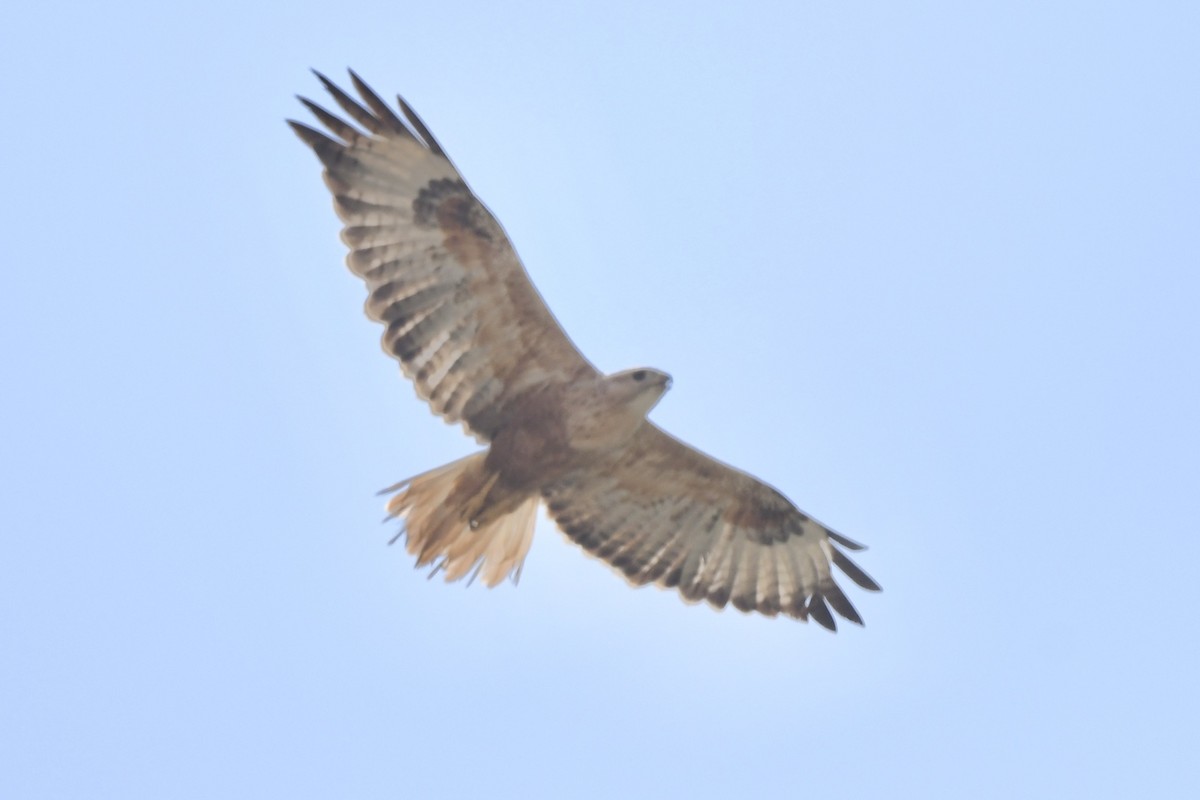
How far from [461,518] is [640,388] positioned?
4.49 ft

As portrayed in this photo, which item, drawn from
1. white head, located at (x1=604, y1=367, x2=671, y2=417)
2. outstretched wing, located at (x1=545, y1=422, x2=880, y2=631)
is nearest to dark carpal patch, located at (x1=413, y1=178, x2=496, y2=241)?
white head, located at (x1=604, y1=367, x2=671, y2=417)

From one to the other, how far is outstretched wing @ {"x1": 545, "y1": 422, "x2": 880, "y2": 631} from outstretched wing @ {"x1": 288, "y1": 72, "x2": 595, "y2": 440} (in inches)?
38.6

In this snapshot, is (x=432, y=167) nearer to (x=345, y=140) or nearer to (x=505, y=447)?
(x=345, y=140)

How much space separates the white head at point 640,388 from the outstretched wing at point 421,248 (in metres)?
0.36

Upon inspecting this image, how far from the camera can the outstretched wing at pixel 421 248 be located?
9789 millimetres

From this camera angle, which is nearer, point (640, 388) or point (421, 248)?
point (640, 388)

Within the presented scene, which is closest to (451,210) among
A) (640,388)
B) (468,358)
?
(468,358)

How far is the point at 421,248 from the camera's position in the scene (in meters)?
9.85

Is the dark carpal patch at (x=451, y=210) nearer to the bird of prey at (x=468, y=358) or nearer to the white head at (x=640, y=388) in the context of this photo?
the bird of prey at (x=468, y=358)

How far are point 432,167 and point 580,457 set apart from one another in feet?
6.29

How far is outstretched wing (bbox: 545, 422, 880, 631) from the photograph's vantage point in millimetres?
10562

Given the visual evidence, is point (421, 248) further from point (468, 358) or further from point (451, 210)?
point (468, 358)

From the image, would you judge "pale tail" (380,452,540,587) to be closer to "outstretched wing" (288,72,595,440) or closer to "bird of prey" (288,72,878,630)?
"bird of prey" (288,72,878,630)

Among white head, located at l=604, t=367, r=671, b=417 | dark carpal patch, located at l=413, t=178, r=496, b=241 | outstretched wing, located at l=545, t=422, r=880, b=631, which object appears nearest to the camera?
white head, located at l=604, t=367, r=671, b=417
